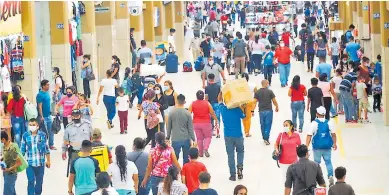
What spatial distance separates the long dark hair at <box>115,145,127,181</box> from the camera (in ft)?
46.2

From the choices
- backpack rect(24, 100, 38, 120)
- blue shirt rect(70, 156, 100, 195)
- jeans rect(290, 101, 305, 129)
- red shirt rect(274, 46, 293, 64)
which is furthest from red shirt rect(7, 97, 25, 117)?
red shirt rect(274, 46, 293, 64)

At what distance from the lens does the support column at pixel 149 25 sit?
42.0 metres

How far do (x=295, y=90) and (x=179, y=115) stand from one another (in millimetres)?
5614

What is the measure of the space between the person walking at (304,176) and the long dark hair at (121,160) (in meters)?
2.35

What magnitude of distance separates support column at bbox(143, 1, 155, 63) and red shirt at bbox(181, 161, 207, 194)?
27.6 meters

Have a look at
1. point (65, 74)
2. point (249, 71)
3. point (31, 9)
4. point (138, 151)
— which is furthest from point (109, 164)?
point (249, 71)

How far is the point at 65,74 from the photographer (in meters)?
29.7

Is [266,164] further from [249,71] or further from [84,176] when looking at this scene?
[249,71]

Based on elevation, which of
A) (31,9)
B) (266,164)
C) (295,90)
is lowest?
(266,164)

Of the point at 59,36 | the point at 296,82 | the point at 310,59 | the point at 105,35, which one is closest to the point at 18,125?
the point at 296,82

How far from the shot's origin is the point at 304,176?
14.0 metres

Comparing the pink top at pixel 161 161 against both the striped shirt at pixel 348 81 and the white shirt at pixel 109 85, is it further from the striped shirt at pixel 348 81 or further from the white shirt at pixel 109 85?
the striped shirt at pixel 348 81

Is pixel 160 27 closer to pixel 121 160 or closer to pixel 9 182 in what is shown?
pixel 9 182

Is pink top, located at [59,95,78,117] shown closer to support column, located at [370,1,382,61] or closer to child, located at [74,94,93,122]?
child, located at [74,94,93,122]
